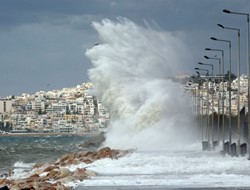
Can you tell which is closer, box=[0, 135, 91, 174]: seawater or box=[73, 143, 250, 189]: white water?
box=[73, 143, 250, 189]: white water

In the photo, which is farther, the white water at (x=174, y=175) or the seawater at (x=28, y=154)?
the seawater at (x=28, y=154)

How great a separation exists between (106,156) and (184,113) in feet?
167

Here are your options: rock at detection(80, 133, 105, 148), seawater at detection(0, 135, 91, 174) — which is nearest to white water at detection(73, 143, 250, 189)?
seawater at detection(0, 135, 91, 174)

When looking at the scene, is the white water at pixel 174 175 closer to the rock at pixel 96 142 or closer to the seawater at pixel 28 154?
A: the seawater at pixel 28 154

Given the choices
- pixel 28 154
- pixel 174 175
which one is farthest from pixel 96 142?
pixel 174 175

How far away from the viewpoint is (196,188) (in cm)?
2553

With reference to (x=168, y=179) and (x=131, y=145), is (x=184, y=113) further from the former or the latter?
(x=168, y=179)

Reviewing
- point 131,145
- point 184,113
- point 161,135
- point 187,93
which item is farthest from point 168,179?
point 187,93

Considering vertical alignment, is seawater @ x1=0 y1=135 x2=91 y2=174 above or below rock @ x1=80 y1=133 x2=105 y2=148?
below

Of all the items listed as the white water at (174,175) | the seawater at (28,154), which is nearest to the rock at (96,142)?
the seawater at (28,154)

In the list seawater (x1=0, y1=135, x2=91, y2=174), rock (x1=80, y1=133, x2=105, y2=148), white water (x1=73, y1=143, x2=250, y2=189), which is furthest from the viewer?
rock (x1=80, y1=133, x2=105, y2=148)

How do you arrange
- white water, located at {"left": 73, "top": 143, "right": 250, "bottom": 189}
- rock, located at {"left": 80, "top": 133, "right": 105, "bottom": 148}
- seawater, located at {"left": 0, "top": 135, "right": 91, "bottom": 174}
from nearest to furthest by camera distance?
white water, located at {"left": 73, "top": 143, "right": 250, "bottom": 189} → seawater, located at {"left": 0, "top": 135, "right": 91, "bottom": 174} → rock, located at {"left": 80, "top": 133, "right": 105, "bottom": 148}

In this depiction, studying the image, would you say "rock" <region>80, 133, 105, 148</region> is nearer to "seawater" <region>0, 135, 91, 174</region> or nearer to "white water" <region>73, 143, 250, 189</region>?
"seawater" <region>0, 135, 91, 174</region>

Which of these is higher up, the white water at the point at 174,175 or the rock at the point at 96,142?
the rock at the point at 96,142
